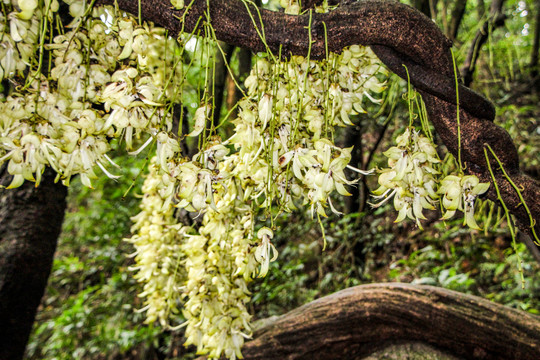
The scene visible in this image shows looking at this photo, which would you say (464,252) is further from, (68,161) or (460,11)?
(68,161)

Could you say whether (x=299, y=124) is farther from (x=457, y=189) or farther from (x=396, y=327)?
(x=396, y=327)

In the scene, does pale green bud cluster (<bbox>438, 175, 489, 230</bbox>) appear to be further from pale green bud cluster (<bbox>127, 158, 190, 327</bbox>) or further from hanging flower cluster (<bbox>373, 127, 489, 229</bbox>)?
pale green bud cluster (<bbox>127, 158, 190, 327</bbox>)

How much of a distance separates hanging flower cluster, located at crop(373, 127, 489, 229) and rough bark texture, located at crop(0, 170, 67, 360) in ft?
4.46

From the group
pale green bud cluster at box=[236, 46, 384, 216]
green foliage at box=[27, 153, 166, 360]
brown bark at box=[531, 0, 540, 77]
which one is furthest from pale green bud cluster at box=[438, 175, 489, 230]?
brown bark at box=[531, 0, 540, 77]

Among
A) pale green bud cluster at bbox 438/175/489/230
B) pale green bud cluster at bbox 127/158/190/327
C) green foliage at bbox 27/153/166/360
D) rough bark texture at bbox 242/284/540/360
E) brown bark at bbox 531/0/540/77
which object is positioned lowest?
green foliage at bbox 27/153/166/360

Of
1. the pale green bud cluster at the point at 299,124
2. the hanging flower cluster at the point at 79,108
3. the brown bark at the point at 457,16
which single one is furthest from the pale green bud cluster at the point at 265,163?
the brown bark at the point at 457,16

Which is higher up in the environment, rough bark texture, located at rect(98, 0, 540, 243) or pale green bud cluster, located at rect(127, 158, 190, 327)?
rough bark texture, located at rect(98, 0, 540, 243)

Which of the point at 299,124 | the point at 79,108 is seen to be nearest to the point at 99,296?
the point at 79,108

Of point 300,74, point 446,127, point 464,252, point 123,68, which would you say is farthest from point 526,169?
point 123,68

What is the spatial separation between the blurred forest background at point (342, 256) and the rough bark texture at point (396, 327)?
0.71 meters

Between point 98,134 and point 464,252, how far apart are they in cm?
266

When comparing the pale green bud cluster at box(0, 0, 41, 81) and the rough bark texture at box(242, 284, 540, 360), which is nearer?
the pale green bud cluster at box(0, 0, 41, 81)

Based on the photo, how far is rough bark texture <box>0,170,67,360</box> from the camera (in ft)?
4.79

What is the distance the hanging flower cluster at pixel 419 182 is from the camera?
68 centimetres
